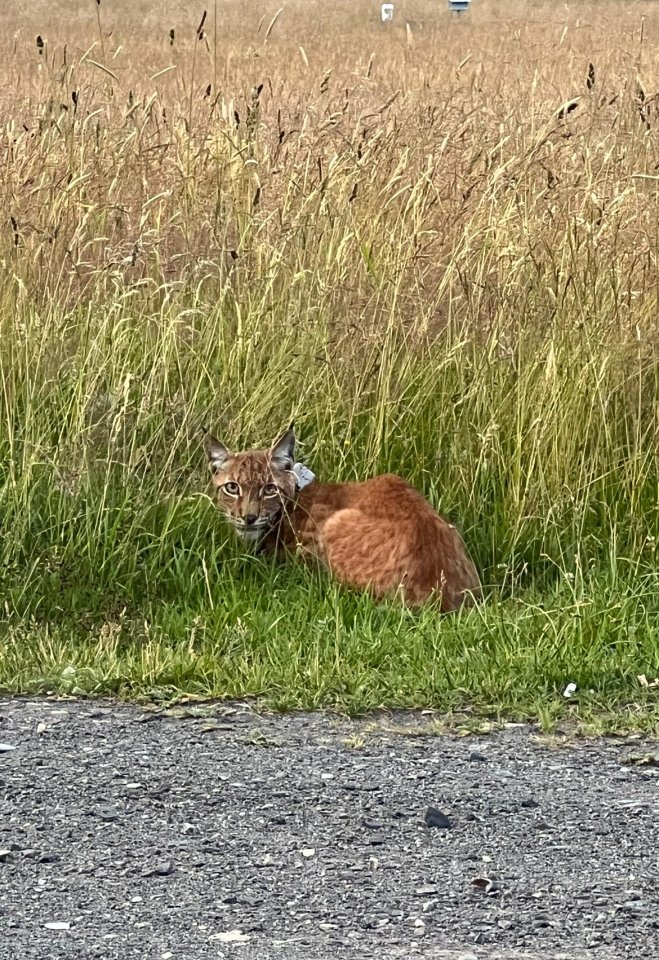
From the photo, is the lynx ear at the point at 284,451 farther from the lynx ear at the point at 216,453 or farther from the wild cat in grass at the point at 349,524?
the lynx ear at the point at 216,453

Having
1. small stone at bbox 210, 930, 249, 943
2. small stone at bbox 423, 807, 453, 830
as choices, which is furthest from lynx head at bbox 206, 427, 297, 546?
small stone at bbox 210, 930, 249, 943

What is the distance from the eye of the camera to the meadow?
192 inches

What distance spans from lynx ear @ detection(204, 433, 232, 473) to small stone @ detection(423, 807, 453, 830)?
8.92ft

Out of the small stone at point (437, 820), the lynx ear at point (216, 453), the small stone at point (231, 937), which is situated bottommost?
the small stone at point (437, 820)

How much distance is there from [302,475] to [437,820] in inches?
110

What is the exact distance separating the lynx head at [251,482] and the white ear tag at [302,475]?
0.09 feet

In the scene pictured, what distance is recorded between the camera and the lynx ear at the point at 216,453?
6055 mm

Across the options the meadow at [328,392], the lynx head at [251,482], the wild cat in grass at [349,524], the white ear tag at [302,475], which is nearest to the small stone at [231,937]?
the meadow at [328,392]

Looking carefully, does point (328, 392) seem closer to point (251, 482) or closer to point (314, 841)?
point (251, 482)

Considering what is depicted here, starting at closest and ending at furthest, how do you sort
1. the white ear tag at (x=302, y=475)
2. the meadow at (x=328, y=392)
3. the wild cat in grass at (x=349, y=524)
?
1. the meadow at (x=328, y=392)
2. the wild cat in grass at (x=349, y=524)
3. the white ear tag at (x=302, y=475)

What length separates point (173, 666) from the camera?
15.5 feet

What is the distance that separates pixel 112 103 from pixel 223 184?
1.18 m

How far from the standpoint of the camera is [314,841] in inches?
134

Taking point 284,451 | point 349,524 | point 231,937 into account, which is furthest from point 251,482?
point 231,937
